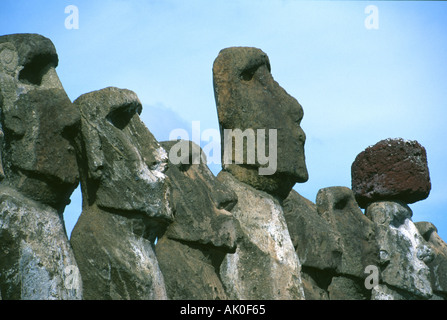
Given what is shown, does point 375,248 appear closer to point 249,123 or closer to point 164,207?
point 249,123

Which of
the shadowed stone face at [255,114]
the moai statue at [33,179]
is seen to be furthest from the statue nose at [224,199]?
the moai statue at [33,179]

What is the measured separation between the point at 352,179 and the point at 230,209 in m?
3.16

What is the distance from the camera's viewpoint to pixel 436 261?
461 inches

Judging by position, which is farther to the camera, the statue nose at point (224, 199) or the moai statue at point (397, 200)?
the moai statue at point (397, 200)

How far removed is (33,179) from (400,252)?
17.2ft

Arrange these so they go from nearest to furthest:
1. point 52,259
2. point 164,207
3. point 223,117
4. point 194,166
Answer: point 52,259 < point 164,207 < point 194,166 < point 223,117

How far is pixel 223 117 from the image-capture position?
28.5 ft

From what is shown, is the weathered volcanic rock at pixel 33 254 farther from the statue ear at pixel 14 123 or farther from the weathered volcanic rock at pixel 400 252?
the weathered volcanic rock at pixel 400 252

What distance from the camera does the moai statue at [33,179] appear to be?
6438mm

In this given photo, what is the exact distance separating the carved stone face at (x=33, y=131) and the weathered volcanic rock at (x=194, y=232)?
3.46 ft

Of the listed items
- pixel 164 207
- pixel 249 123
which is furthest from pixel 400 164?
pixel 164 207

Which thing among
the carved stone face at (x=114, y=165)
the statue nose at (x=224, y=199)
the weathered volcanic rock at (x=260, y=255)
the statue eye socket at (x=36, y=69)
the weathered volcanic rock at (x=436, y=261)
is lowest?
the weathered volcanic rock at (x=436, y=261)

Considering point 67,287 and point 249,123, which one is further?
point 249,123

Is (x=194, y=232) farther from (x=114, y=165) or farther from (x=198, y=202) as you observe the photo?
(x=114, y=165)
